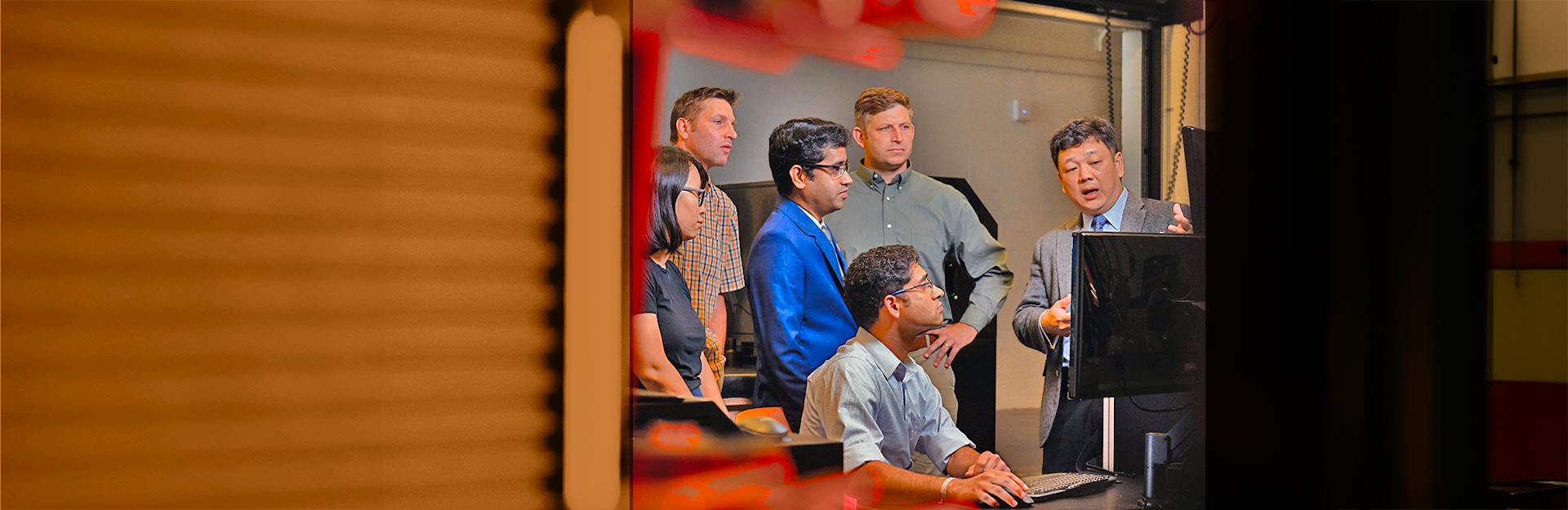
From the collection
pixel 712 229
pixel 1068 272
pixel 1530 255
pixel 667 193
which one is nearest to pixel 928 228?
pixel 1068 272

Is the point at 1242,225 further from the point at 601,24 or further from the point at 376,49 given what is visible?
the point at 376,49

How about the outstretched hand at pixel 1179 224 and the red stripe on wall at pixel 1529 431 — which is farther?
the red stripe on wall at pixel 1529 431

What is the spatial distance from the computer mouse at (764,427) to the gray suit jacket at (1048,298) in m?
0.73

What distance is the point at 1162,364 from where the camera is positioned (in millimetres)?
3023

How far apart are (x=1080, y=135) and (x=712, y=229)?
1122mm

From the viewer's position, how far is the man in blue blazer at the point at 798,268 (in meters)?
2.54

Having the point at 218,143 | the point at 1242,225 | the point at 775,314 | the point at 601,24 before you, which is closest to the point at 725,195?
the point at 775,314

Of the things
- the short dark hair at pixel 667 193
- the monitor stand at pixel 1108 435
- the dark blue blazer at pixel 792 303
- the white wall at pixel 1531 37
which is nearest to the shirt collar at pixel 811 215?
the dark blue blazer at pixel 792 303

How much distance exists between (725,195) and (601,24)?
50 centimetres

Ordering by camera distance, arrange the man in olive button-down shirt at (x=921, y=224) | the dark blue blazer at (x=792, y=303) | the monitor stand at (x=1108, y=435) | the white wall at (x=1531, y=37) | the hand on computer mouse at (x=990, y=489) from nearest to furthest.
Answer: the dark blue blazer at (x=792, y=303)
the man in olive button-down shirt at (x=921, y=224)
the hand on computer mouse at (x=990, y=489)
the monitor stand at (x=1108, y=435)
the white wall at (x=1531, y=37)

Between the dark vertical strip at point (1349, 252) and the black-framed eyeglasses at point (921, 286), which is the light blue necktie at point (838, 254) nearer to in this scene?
the black-framed eyeglasses at point (921, 286)

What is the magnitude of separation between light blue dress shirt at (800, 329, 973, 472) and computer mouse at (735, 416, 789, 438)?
0.19ft

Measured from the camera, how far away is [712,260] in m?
2.51

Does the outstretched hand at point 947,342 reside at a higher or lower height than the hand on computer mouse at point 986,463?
higher
